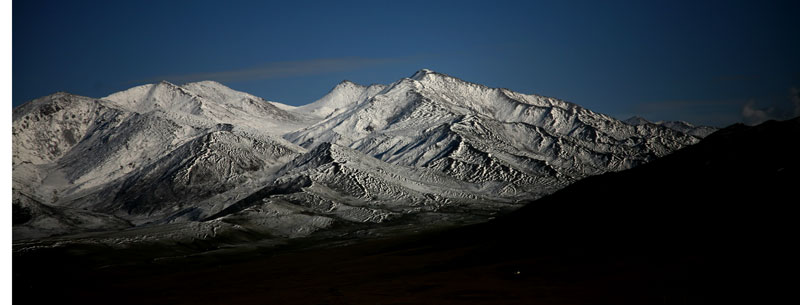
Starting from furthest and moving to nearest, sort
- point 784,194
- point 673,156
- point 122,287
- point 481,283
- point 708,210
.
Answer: point 673,156 < point 122,287 < point 708,210 < point 784,194 < point 481,283

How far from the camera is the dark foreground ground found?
60.6 m

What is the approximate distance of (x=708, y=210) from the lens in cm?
8956

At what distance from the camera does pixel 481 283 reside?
74062 millimetres

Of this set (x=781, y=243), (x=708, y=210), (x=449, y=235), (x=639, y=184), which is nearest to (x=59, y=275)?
(x=449, y=235)

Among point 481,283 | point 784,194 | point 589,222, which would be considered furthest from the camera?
point 589,222

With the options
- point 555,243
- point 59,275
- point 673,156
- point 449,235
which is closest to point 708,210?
point 555,243

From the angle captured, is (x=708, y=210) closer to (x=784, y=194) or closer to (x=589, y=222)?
Result: (x=784, y=194)

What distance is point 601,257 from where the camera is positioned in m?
80.1

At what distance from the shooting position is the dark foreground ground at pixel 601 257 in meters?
60.6

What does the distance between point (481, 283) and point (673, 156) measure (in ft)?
250

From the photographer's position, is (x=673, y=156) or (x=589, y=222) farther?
(x=673, y=156)
